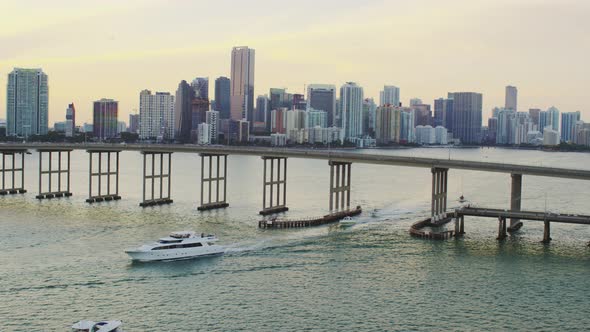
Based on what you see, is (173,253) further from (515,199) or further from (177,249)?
(515,199)

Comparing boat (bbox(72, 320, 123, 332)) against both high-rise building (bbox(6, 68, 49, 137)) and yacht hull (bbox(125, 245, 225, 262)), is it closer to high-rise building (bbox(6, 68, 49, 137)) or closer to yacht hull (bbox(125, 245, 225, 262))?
yacht hull (bbox(125, 245, 225, 262))

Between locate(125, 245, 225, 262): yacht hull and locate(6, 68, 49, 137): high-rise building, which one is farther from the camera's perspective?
locate(6, 68, 49, 137): high-rise building

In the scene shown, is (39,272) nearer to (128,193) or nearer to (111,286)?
(111,286)

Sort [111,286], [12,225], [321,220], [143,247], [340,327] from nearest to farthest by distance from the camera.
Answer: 1. [340,327]
2. [111,286]
3. [143,247]
4. [12,225]
5. [321,220]

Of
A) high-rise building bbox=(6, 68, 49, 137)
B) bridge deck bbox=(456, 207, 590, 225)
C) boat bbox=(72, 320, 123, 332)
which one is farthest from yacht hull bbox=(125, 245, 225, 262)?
high-rise building bbox=(6, 68, 49, 137)

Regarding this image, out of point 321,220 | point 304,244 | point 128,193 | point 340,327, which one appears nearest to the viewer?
point 340,327

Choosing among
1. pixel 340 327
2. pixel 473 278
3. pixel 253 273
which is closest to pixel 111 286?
pixel 253 273

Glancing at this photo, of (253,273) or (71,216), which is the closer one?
(253,273)
